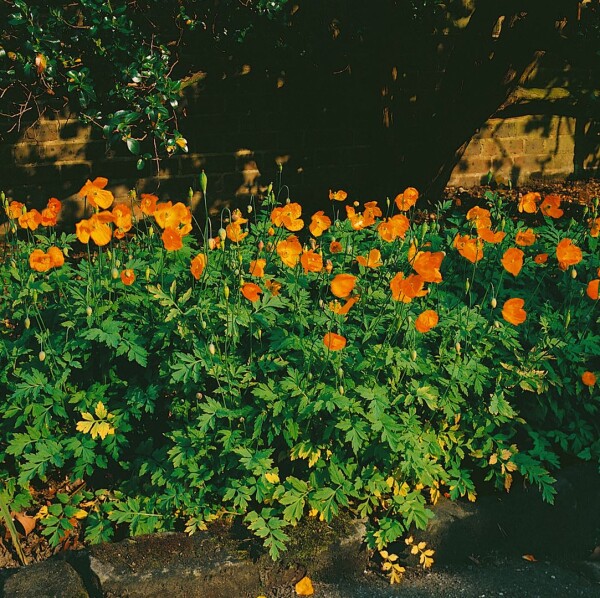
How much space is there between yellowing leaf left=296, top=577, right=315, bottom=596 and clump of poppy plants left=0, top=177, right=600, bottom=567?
0.52ft

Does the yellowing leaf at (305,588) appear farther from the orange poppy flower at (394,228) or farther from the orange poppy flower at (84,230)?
the orange poppy flower at (84,230)

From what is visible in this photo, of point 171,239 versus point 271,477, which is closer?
point 271,477

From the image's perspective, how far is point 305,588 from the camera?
254 centimetres

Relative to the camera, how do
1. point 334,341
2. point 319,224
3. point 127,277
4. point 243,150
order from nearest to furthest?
point 334,341
point 127,277
point 319,224
point 243,150

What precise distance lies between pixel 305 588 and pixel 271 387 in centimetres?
71

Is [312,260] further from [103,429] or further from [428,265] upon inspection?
[103,429]

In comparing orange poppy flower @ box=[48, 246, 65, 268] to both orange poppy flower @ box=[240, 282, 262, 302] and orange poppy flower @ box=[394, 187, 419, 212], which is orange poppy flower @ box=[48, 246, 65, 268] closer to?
orange poppy flower @ box=[240, 282, 262, 302]

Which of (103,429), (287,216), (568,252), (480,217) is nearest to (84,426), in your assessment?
(103,429)

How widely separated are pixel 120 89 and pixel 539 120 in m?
4.26

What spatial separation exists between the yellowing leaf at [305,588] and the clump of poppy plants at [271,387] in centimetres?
16

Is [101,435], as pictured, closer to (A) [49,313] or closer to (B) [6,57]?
(A) [49,313]

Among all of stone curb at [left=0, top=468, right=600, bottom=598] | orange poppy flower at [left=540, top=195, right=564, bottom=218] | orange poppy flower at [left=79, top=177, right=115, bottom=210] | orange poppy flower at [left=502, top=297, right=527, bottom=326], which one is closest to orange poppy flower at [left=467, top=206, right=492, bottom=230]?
orange poppy flower at [left=540, top=195, right=564, bottom=218]

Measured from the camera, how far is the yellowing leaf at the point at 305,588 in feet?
8.30

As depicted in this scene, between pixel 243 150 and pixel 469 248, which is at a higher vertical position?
pixel 243 150
